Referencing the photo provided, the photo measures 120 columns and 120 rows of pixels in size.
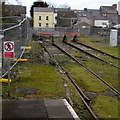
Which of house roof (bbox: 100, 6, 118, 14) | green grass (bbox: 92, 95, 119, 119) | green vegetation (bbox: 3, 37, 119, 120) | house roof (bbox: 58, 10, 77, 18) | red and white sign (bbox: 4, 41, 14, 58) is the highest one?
house roof (bbox: 100, 6, 118, 14)

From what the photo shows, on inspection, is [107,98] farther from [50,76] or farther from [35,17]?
[35,17]

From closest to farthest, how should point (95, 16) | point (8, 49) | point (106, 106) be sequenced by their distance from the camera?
point (106, 106) → point (8, 49) → point (95, 16)

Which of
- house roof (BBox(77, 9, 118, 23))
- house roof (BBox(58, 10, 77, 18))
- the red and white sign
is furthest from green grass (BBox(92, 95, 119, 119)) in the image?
house roof (BBox(77, 9, 118, 23))

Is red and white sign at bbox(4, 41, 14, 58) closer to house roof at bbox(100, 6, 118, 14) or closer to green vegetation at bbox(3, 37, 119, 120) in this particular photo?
green vegetation at bbox(3, 37, 119, 120)

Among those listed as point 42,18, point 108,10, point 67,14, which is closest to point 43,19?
point 42,18

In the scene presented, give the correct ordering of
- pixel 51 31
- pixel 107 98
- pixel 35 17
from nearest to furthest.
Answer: pixel 107 98 < pixel 51 31 < pixel 35 17

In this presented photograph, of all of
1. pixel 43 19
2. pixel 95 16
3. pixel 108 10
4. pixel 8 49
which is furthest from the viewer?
pixel 108 10

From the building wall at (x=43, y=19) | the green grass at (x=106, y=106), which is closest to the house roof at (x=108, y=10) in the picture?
the building wall at (x=43, y=19)

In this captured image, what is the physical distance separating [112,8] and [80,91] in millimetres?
100802

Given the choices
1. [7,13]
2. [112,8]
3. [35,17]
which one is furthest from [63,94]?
[112,8]

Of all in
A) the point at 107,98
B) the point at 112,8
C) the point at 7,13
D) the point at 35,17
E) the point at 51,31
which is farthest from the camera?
the point at 112,8

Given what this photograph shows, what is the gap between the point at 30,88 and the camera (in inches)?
337

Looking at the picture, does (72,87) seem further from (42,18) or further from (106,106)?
(42,18)

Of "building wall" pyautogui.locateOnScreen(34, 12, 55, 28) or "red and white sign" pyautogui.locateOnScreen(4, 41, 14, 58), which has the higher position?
"building wall" pyautogui.locateOnScreen(34, 12, 55, 28)
